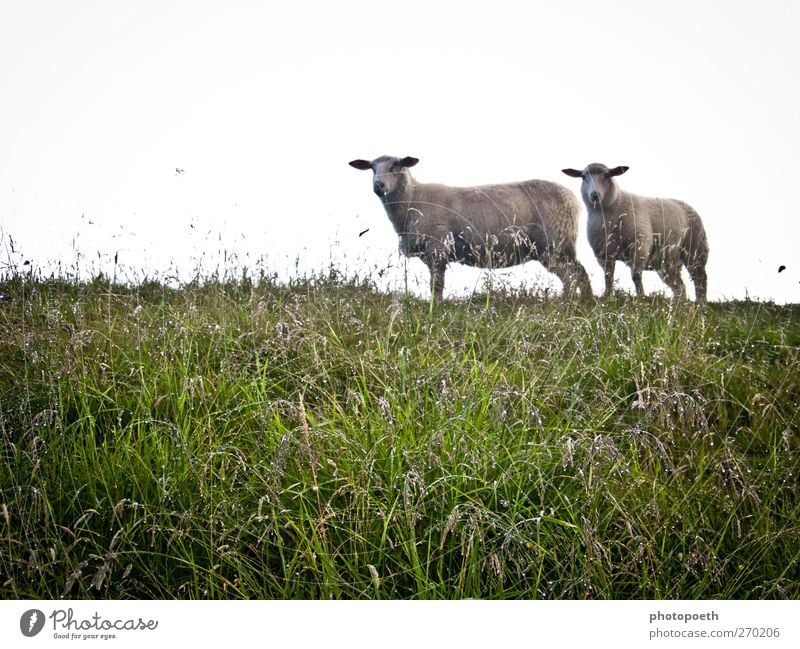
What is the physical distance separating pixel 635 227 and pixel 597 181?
1093 millimetres

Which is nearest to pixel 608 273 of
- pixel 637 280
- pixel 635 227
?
pixel 637 280

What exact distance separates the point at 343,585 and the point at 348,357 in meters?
1.39

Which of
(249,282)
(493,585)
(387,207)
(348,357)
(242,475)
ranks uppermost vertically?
(387,207)

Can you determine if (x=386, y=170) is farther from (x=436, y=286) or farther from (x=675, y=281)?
(x=675, y=281)

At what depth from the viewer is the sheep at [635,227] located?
21.3 feet

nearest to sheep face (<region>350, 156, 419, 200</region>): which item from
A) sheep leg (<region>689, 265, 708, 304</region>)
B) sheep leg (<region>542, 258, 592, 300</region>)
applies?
sheep leg (<region>542, 258, 592, 300</region>)

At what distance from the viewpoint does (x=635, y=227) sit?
732 cm

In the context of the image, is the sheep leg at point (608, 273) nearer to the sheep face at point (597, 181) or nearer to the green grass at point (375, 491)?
the sheep face at point (597, 181)

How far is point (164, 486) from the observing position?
2514 mm

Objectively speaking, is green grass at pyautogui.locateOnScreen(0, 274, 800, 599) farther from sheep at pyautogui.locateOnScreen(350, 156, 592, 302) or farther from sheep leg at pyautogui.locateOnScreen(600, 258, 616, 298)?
sheep at pyautogui.locateOnScreen(350, 156, 592, 302)

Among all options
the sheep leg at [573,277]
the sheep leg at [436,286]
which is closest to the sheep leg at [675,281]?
the sheep leg at [573,277]
